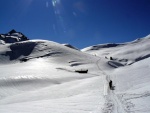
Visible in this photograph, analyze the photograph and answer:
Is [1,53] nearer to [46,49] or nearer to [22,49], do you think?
[22,49]

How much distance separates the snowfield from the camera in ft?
41.7

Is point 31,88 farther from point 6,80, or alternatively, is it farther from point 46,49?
point 46,49

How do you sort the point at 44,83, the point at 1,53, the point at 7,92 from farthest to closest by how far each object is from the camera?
the point at 1,53 < the point at 44,83 < the point at 7,92

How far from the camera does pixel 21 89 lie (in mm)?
28359

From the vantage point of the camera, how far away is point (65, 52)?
91938 mm

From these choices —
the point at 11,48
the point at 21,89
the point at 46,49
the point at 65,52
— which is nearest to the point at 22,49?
the point at 11,48

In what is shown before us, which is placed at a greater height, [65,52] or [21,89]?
[65,52]

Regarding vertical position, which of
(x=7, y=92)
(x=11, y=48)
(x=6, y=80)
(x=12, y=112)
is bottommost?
(x=12, y=112)

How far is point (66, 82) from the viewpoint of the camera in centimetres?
3462

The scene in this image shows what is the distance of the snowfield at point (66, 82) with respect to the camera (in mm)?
12703

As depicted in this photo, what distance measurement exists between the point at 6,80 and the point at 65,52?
61.6 metres

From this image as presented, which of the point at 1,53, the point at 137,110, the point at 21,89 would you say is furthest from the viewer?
the point at 1,53

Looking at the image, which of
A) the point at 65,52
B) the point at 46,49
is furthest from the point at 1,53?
the point at 65,52

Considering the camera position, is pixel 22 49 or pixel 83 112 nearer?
pixel 83 112
